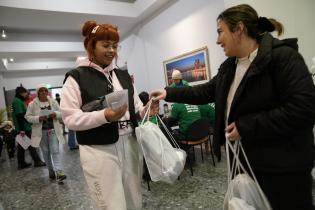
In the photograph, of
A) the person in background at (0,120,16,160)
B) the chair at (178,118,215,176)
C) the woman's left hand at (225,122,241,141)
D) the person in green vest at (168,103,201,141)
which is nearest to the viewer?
the woman's left hand at (225,122,241,141)

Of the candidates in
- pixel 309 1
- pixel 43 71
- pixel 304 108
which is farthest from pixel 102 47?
pixel 43 71

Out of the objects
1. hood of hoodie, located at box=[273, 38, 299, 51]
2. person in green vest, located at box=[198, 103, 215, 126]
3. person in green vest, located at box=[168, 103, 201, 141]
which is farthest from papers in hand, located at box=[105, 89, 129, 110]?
person in green vest, located at box=[198, 103, 215, 126]

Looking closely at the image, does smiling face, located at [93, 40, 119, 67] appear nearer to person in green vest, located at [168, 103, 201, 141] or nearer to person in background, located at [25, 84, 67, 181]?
person in green vest, located at [168, 103, 201, 141]

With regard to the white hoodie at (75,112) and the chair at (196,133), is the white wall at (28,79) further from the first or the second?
the white hoodie at (75,112)

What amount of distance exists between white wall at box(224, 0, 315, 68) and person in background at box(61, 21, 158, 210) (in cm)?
268

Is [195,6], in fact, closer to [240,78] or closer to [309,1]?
[309,1]

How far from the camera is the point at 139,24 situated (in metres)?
6.73

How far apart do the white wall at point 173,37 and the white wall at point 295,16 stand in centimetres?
99

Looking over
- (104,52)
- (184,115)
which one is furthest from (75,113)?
(184,115)

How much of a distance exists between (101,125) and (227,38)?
2.45 ft

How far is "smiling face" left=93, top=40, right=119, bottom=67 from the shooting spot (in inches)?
53.8

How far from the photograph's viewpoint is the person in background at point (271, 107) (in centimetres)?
101

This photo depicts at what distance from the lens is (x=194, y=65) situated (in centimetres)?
518

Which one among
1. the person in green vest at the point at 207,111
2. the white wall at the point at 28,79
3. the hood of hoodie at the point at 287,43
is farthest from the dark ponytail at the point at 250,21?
the white wall at the point at 28,79
